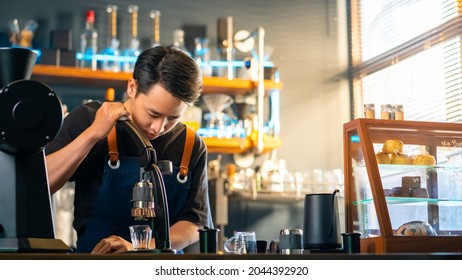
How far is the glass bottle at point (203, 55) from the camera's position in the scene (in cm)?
481

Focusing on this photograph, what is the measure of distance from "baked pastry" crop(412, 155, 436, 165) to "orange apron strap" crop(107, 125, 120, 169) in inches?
36.3

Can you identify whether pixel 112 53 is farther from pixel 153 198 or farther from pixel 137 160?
pixel 153 198

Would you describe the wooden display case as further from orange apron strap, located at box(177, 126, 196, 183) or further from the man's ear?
the man's ear

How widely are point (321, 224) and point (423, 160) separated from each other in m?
0.45

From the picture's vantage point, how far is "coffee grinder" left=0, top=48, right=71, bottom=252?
1.51 m

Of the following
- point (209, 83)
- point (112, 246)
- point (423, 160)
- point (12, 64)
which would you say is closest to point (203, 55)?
point (209, 83)

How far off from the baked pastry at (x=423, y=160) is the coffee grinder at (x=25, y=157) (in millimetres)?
1090

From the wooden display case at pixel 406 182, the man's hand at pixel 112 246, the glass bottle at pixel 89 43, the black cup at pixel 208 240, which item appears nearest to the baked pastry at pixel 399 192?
the wooden display case at pixel 406 182

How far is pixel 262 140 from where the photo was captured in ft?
15.4

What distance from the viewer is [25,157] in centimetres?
156

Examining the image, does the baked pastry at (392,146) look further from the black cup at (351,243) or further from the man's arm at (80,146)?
the man's arm at (80,146)

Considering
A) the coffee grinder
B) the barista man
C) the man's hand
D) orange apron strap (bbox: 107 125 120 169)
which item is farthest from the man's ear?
the coffee grinder

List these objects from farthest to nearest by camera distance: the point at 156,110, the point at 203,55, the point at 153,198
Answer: the point at 203,55, the point at 156,110, the point at 153,198
